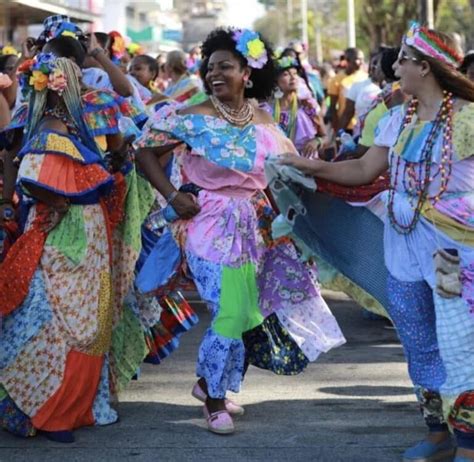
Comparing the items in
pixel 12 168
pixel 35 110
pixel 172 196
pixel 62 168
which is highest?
pixel 35 110

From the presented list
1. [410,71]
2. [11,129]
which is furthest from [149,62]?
[410,71]

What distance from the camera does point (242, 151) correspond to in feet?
21.4

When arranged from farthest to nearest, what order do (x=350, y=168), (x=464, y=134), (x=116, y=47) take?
(x=116, y=47) → (x=350, y=168) → (x=464, y=134)

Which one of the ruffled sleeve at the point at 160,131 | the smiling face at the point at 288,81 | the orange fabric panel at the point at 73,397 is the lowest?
the smiling face at the point at 288,81

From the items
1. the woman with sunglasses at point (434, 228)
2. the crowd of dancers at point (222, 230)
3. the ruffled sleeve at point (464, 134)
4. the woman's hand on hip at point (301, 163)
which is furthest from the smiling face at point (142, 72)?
the ruffled sleeve at point (464, 134)

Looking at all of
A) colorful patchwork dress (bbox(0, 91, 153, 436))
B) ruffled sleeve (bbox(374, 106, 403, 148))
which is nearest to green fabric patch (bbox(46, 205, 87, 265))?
colorful patchwork dress (bbox(0, 91, 153, 436))

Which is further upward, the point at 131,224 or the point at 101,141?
the point at 101,141

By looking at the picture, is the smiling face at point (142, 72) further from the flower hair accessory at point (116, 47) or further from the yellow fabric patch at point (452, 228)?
the yellow fabric patch at point (452, 228)

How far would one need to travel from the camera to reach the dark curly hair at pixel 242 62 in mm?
6723

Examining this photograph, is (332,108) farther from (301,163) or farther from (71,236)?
→ (301,163)

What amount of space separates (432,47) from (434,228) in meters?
0.76

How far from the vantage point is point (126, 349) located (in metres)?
7.11

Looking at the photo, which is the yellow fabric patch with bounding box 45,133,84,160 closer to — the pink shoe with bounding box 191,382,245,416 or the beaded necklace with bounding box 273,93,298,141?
the pink shoe with bounding box 191,382,245,416

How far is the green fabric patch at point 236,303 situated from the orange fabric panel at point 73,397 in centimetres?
66
